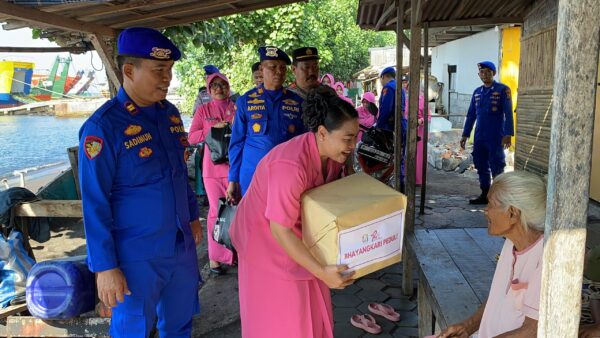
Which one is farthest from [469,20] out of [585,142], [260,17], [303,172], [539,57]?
[260,17]

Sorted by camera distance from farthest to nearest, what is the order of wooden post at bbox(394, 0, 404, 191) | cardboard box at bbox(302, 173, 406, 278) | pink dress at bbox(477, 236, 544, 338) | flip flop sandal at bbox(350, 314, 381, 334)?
wooden post at bbox(394, 0, 404, 191)
flip flop sandal at bbox(350, 314, 381, 334)
cardboard box at bbox(302, 173, 406, 278)
pink dress at bbox(477, 236, 544, 338)

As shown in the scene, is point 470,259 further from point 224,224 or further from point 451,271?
point 224,224

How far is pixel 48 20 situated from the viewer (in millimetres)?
2844

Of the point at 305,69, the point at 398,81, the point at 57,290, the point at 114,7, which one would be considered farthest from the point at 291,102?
the point at 57,290

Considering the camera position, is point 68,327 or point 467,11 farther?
point 467,11

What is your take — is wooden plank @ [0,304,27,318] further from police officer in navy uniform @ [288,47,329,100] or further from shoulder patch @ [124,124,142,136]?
police officer in navy uniform @ [288,47,329,100]

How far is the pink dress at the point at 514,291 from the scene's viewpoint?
1.53 meters

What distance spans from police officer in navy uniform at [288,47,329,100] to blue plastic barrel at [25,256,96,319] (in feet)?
7.26

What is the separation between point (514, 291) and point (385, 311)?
194cm

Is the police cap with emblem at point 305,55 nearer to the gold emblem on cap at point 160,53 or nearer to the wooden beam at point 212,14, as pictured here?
the wooden beam at point 212,14

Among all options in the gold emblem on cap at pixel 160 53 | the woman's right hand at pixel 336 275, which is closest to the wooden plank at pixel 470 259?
the woman's right hand at pixel 336 275

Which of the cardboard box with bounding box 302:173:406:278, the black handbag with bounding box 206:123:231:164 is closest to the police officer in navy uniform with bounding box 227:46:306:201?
the black handbag with bounding box 206:123:231:164

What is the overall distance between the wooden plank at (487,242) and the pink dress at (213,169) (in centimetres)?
214

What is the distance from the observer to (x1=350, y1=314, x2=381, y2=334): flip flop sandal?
3.22 m
